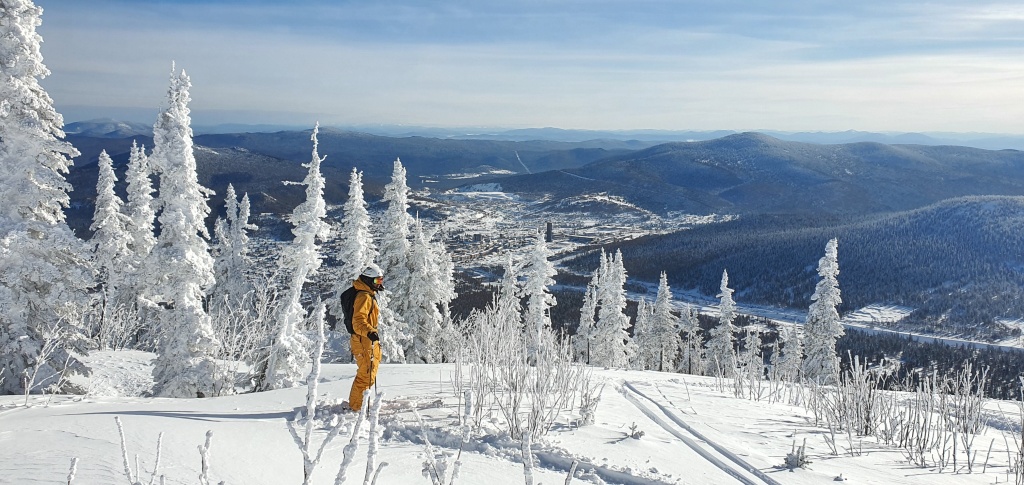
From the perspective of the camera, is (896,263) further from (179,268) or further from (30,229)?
(30,229)

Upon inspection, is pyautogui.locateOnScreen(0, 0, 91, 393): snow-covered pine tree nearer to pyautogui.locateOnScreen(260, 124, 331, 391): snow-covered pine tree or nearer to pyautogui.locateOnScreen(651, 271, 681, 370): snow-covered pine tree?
pyautogui.locateOnScreen(260, 124, 331, 391): snow-covered pine tree

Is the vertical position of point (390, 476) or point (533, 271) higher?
point (390, 476)

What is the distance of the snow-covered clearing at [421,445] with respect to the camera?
4.74 m

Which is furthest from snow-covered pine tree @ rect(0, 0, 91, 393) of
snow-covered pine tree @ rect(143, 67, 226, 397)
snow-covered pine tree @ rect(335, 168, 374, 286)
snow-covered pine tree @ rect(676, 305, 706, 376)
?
snow-covered pine tree @ rect(676, 305, 706, 376)

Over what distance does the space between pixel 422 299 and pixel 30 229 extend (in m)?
15.3

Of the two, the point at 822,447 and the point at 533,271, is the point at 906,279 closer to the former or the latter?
the point at 533,271

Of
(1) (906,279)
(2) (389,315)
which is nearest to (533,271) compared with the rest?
(2) (389,315)

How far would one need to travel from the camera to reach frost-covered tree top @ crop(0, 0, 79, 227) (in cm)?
1046

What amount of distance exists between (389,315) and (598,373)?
1204 cm

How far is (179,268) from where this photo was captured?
12359mm

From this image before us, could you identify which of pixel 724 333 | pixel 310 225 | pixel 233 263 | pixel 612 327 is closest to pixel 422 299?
pixel 310 225

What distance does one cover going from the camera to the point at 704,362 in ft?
143

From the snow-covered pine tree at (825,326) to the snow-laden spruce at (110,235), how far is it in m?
33.5

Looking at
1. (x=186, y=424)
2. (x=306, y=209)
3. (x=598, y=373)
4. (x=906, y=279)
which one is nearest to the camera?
(x=186, y=424)
